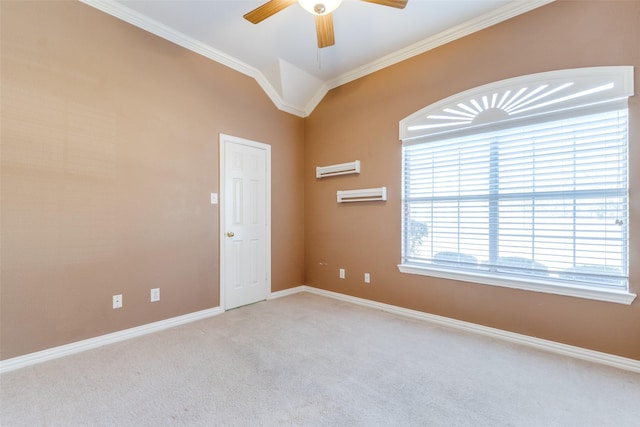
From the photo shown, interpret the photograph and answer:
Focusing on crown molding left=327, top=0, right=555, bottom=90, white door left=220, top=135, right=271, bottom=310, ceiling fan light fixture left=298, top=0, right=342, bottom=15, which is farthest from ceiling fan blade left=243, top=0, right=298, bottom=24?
crown molding left=327, top=0, right=555, bottom=90

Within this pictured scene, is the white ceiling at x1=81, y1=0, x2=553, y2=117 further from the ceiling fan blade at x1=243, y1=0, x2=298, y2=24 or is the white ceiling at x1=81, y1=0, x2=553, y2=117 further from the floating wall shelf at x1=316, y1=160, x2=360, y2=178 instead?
the floating wall shelf at x1=316, y1=160, x2=360, y2=178

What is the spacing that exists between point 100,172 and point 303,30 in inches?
91.9

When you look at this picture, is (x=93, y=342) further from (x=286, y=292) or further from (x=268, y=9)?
(x=268, y=9)

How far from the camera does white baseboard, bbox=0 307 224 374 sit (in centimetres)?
209

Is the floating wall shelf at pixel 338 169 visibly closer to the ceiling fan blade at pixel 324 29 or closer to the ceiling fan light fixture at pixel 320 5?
the ceiling fan blade at pixel 324 29

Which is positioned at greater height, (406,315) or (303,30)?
(303,30)

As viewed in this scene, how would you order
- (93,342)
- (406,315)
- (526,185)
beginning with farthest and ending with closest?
(406,315) < (526,185) < (93,342)

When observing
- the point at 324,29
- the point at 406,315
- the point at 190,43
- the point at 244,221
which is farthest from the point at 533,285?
the point at 190,43

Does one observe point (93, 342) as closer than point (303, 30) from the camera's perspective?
Yes

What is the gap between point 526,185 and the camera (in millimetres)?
2508

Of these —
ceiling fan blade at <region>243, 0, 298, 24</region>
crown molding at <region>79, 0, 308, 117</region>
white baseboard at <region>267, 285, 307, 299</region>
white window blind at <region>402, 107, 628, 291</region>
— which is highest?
crown molding at <region>79, 0, 308, 117</region>

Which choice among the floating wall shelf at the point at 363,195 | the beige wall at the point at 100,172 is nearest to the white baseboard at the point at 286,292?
the beige wall at the point at 100,172

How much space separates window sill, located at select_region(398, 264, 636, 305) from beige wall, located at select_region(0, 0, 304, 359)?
239 cm

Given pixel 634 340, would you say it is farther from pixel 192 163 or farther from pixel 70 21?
pixel 70 21
